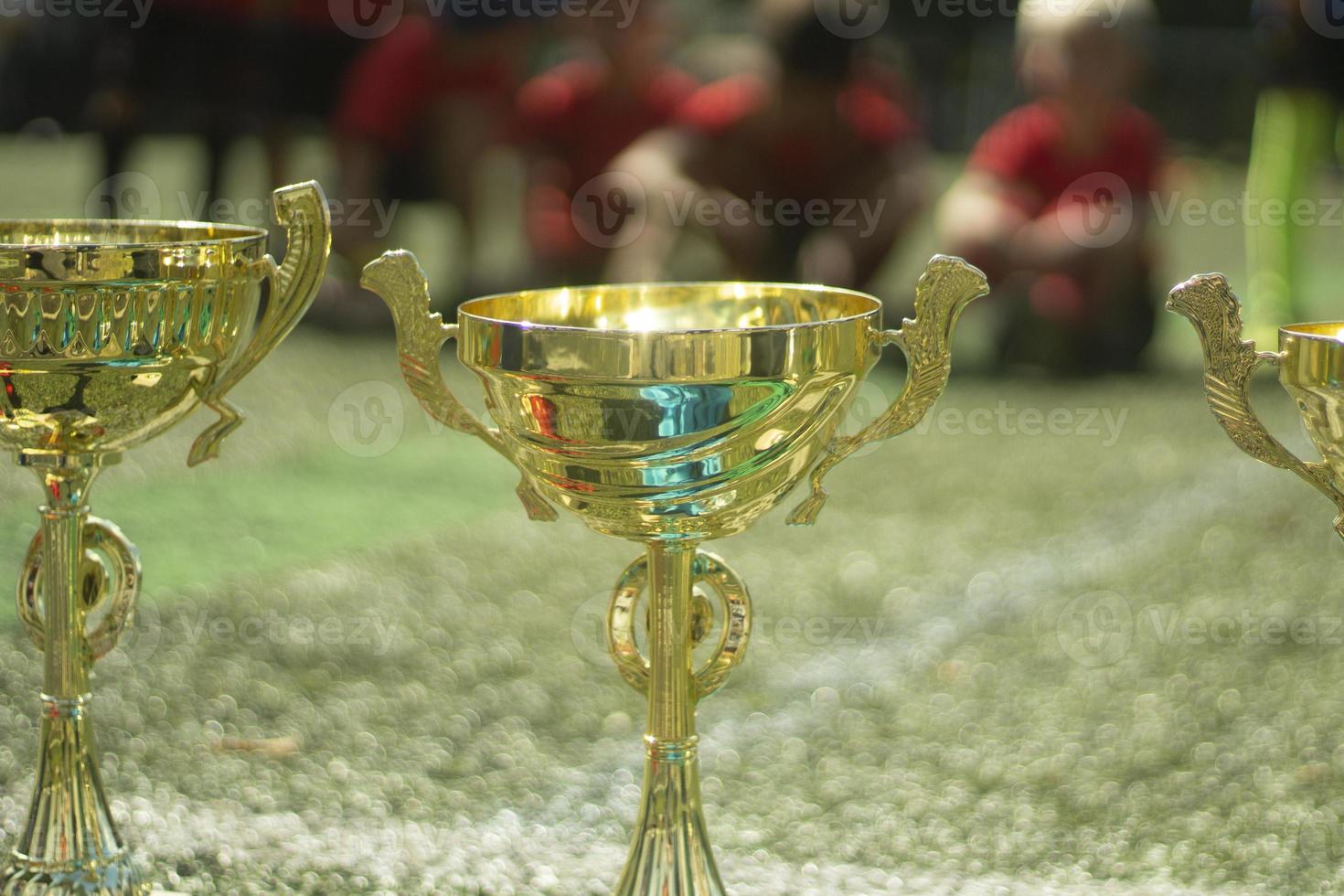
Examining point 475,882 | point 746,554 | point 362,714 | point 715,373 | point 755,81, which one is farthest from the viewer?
point 755,81

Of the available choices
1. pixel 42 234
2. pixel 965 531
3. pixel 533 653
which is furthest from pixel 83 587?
pixel 965 531

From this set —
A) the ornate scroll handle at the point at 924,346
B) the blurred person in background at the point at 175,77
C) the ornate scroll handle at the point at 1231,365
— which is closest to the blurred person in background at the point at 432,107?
the blurred person in background at the point at 175,77

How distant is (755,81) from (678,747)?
3086mm

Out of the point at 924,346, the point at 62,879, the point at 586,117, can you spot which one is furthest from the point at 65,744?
the point at 586,117

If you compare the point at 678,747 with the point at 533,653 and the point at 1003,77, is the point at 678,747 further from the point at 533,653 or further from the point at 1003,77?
the point at 1003,77

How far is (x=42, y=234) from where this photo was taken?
1.30 metres

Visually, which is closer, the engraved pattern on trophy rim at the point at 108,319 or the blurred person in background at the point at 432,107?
the engraved pattern on trophy rim at the point at 108,319

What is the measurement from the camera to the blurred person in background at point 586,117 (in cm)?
424

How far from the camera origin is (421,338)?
1.09 m

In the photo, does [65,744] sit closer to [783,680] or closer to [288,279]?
[288,279]

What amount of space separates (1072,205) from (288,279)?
2.93m

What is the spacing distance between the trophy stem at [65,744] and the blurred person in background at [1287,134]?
303cm

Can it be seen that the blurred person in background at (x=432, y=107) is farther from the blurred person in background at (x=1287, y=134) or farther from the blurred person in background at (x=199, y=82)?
the blurred person in background at (x=1287, y=134)

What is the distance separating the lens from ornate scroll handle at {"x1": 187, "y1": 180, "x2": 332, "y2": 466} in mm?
1146
